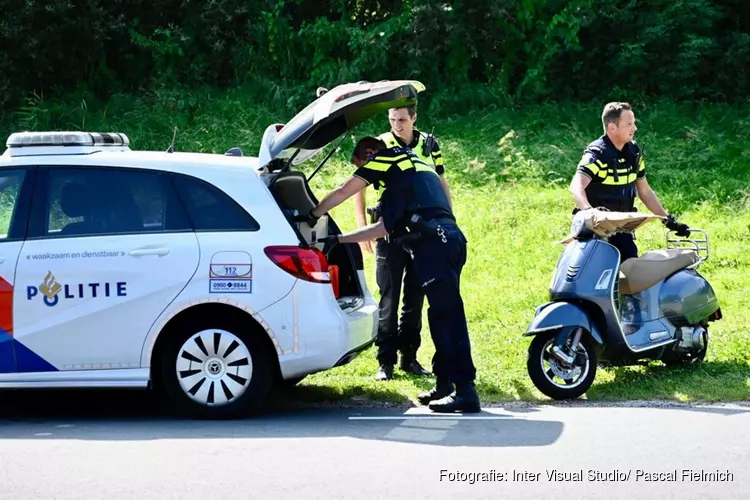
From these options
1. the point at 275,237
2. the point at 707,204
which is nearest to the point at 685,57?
the point at 707,204

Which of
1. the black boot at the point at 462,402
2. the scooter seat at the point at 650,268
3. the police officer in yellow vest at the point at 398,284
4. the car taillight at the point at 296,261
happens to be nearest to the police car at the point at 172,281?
the car taillight at the point at 296,261

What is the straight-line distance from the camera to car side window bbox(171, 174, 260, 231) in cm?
779

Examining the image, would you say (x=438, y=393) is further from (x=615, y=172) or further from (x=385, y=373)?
(x=615, y=172)

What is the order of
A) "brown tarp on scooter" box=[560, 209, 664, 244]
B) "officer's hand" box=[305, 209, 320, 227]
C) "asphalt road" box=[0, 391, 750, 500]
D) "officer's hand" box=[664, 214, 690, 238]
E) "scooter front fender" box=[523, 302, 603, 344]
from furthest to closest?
"officer's hand" box=[664, 214, 690, 238] → "brown tarp on scooter" box=[560, 209, 664, 244] → "scooter front fender" box=[523, 302, 603, 344] → "officer's hand" box=[305, 209, 320, 227] → "asphalt road" box=[0, 391, 750, 500]

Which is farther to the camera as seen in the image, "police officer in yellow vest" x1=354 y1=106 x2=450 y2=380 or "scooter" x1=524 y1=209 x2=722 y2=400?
"police officer in yellow vest" x1=354 y1=106 x2=450 y2=380

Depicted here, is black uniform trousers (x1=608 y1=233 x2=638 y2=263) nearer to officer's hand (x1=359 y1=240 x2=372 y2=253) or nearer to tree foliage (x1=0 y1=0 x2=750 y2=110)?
officer's hand (x1=359 y1=240 x2=372 y2=253)

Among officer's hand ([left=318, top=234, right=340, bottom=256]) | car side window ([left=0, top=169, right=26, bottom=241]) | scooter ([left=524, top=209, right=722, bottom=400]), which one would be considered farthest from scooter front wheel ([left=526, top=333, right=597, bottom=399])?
car side window ([left=0, top=169, right=26, bottom=241])

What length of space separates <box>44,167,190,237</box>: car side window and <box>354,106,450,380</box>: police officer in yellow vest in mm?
1610

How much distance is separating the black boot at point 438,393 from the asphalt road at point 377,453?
20cm

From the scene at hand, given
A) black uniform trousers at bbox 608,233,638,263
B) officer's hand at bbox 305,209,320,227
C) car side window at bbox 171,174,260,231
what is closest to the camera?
car side window at bbox 171,174,260,231

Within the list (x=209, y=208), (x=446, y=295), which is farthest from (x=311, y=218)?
(x=446, y=295)

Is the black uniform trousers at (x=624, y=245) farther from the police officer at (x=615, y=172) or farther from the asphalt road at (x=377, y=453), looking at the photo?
the asphalt road at (x=377, y=453)

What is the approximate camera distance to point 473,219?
1395 cm

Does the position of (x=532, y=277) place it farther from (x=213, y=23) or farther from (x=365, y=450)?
(x=213, y=23)
